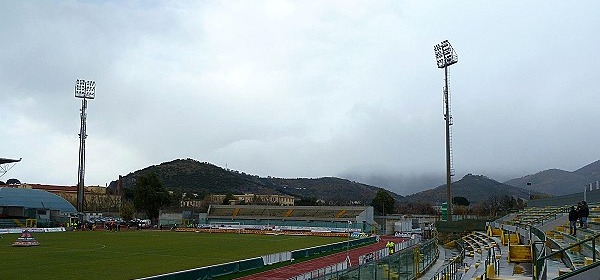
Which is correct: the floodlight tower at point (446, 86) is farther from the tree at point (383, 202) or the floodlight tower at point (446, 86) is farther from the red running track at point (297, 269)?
the tree at point (383, 202)

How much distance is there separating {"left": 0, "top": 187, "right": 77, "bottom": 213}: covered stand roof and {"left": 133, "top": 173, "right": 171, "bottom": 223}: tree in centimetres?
1289

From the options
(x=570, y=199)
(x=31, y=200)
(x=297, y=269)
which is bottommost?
(x=297, y=269)

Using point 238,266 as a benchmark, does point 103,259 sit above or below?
below

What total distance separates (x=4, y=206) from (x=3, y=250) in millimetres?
44894

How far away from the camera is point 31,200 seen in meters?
81.8

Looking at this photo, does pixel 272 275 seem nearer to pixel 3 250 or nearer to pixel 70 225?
pixel 3 250

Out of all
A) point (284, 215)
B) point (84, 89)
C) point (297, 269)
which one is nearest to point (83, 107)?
point (84, 89)

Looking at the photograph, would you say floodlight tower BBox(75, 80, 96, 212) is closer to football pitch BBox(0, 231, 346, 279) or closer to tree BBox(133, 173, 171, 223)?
tree BBox(133, 173, 171, 223)

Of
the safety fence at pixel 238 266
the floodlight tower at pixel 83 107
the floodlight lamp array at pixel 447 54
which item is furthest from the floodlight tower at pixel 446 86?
the floodlight tower at pixel 83 107

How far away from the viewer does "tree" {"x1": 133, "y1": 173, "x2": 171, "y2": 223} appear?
97.6 m

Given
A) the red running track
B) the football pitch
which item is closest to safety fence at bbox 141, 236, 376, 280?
the red running track

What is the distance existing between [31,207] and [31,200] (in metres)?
1.54

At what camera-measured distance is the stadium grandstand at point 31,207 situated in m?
78.4

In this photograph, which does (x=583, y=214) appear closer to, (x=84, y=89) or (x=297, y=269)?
(x=297, y=269)
